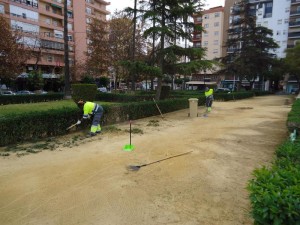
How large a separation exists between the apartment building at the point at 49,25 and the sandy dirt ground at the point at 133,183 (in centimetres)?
3388

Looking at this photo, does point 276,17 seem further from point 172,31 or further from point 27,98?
point 27,98

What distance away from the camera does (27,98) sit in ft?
78.0

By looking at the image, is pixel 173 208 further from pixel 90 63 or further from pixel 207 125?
pixel 90 63

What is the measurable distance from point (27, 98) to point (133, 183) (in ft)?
74.3

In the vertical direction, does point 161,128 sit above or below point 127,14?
below

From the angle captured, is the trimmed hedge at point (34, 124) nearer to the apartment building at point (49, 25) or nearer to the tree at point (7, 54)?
the tree at point (7, 54)

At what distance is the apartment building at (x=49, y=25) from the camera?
40.8 meters

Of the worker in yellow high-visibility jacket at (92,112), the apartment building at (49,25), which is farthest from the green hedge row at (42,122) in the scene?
the apartment building at (49,25)

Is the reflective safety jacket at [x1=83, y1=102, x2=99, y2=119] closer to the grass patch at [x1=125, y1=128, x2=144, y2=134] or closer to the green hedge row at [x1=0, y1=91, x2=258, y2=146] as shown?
the green hedge row at [x1=0, y1=91, x2=258, y2=146]

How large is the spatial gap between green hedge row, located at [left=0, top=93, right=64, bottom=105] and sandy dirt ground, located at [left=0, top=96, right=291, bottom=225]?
59.2 feet

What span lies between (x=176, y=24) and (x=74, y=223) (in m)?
15.1

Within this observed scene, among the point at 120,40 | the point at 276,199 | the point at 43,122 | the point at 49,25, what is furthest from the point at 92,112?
the point at 49,25

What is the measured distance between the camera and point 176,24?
16.1 m

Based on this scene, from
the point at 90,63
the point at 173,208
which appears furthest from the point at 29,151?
the point at 90,63
